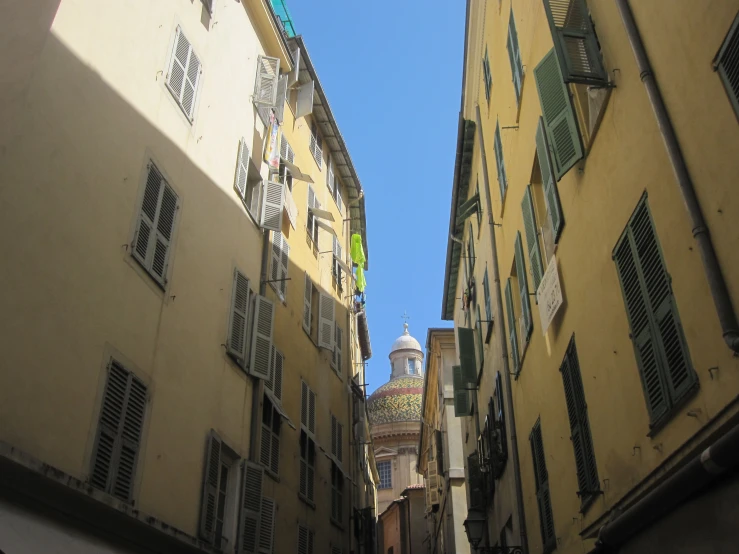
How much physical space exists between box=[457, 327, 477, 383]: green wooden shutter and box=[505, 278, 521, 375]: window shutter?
6491 mm

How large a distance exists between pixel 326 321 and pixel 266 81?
639cm

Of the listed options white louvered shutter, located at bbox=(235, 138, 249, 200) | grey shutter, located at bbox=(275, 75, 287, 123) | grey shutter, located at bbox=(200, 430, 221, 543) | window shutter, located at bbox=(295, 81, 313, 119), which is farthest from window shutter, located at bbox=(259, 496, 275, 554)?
window shutter, located at bbox=(295, 81, 313, 119)

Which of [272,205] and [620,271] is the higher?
[272,205]

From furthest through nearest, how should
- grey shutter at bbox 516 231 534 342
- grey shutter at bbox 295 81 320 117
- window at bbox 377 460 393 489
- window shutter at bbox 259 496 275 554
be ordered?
window at bbox 377 460 393 489, grey shutter at bbox 295 81 320 117, window shutter at bbox 259 496 275 554, grey shutter at bbox 516 231 534 342

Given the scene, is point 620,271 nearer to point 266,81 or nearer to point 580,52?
point 580,52

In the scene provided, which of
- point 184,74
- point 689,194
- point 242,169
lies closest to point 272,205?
point 242,169

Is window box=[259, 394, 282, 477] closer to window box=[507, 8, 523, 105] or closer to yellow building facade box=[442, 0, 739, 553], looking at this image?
yellow building facade box=[442, 0, 739, 553]

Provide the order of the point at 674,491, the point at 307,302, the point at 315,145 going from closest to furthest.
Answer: the point at 674,491 < the point at 307,302 < the point at 315,145

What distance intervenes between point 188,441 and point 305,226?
31.3 ft

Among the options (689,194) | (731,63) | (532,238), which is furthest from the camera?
(532,238)

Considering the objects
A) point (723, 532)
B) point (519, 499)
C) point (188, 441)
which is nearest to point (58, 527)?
point (188, 441)

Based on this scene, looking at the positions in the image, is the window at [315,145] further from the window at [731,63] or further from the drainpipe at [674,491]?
the window at [731,63]

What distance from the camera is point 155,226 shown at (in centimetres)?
1063

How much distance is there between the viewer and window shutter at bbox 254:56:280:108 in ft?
53.0
